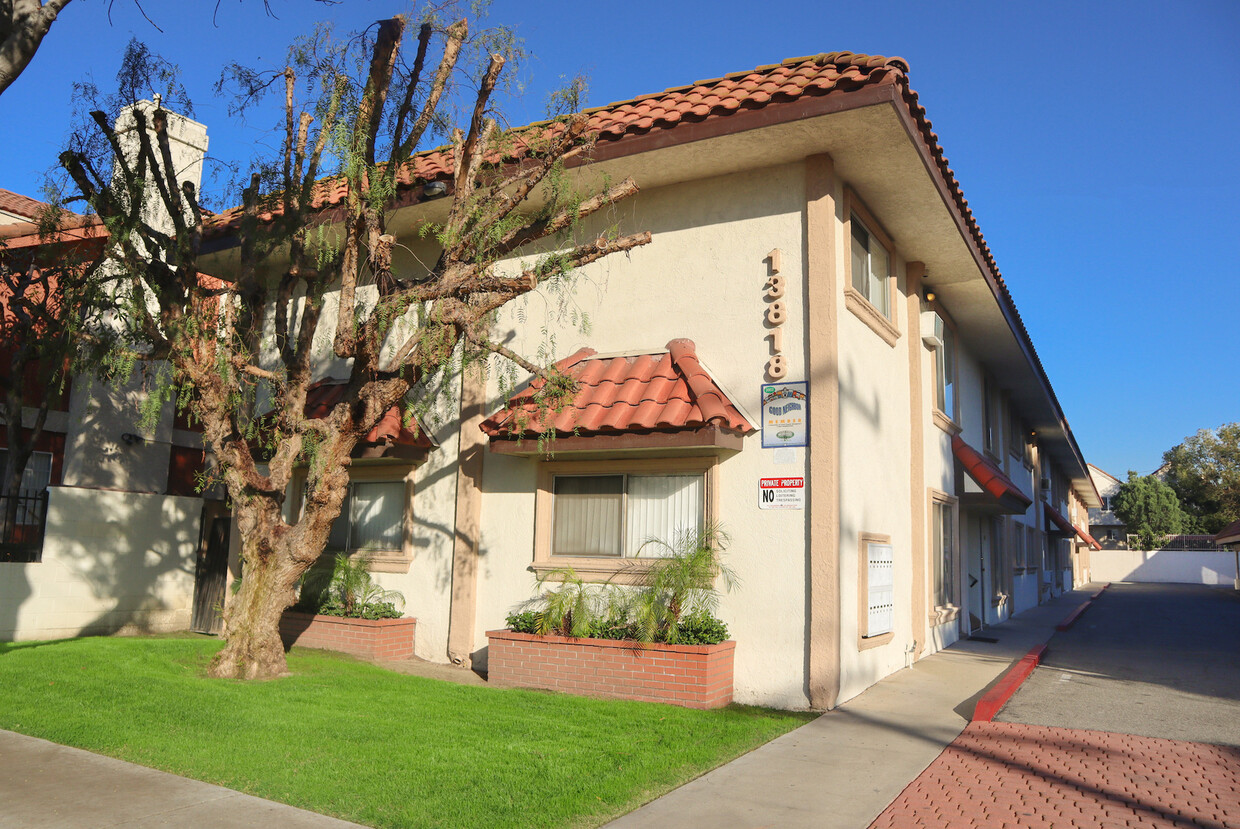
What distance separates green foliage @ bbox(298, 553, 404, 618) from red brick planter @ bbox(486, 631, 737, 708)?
235cm

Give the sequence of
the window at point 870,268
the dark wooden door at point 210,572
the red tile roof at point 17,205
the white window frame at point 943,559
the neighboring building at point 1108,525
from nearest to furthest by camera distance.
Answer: the window at point 870,268 → the white window frame at point 943,559 → the dark wooden door at point 210,572 → the red tile roof at point 17,205 → the neighboring building at point 1108,525

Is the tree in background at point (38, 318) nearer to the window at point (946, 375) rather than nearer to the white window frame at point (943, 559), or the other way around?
the white window frame at point (943, 559)

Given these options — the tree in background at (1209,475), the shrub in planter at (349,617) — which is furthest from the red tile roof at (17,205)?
the tree in background at (1209,475)

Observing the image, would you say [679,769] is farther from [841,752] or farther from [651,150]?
[651,150]

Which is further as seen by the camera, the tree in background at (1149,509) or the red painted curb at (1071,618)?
the tree in background at (1149,509)

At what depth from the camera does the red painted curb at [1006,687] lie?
8258 millimetres

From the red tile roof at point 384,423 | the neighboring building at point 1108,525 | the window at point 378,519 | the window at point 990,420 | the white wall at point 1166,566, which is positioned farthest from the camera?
the neighboring building at point 1108,525

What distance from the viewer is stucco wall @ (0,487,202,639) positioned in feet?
39.2

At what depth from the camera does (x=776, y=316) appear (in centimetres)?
929

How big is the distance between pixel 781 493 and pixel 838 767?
3.07 metres

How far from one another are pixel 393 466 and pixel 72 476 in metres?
7.83

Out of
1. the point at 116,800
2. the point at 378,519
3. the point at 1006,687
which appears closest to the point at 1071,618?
the point at 1006,687

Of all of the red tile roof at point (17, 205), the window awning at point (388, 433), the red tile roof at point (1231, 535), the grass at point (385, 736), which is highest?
the red tile roof at point (17, 205)

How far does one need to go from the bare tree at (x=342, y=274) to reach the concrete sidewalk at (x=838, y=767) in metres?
3.92
